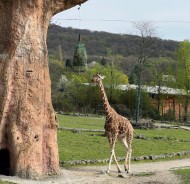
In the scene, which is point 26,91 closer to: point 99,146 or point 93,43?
point 99,146

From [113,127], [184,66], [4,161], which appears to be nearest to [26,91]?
[4,161]

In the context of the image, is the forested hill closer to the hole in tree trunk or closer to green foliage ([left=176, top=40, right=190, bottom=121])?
green foliage ([left=176, top=40, right=190, bottom=121])

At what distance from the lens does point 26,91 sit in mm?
13734

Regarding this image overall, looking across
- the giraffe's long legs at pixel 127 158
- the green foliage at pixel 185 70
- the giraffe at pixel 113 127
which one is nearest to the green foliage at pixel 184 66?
the green foliage at pixel 185 70

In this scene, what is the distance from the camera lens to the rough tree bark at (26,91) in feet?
44.2

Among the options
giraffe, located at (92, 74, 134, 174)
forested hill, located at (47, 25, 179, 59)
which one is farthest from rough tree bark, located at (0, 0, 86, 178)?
forested hill, located at (47, 25, 179, 59)

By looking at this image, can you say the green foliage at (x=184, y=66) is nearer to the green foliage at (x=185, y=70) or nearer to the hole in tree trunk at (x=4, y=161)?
the green foliage at (x=185, y=70)

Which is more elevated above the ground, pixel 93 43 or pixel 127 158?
pixel 93 43

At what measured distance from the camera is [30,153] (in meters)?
13.5

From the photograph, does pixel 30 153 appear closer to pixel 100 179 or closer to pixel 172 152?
pixel 100 179

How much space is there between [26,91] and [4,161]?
89.1 inches

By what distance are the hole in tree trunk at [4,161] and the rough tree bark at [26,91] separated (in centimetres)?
48

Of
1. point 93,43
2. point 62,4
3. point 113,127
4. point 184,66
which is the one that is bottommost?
point 113,127

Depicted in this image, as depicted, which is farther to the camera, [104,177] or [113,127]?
[113,127]
